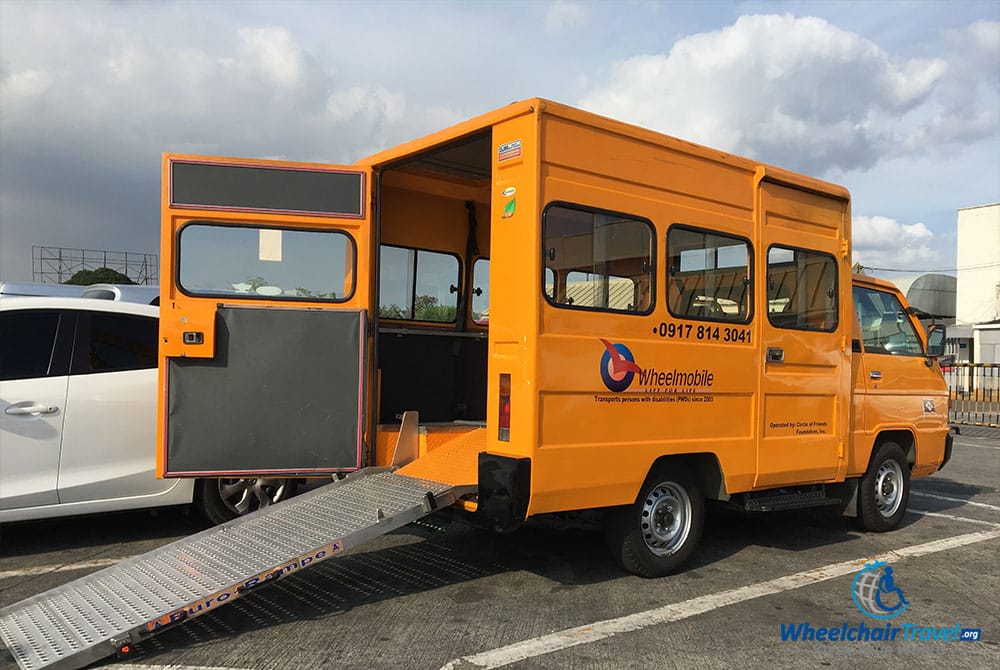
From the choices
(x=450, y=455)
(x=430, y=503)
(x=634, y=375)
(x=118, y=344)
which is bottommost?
(x=430, y=503)

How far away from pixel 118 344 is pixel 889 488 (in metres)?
6.60

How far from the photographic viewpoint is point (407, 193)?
7039 millimetres

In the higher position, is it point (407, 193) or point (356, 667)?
point (407, 193)

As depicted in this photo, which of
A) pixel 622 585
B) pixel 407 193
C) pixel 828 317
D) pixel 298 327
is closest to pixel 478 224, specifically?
pixel 407 193

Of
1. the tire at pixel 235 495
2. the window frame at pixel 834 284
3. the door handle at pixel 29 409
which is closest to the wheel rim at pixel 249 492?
the tire at pixel 235 495

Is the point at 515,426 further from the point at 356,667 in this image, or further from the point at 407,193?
the point at 407,193

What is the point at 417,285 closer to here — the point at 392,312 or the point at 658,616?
the point at 392,312

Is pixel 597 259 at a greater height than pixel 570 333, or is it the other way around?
pixel 597 259

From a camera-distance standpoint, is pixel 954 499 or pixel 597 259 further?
pixel 954 499

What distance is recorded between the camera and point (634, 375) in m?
4.82

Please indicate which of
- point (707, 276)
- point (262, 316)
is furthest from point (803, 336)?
point (262, 316)

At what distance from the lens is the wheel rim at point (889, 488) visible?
22.5 feet

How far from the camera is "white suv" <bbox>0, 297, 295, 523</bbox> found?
533 centimetres

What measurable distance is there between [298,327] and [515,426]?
195 centimetres
